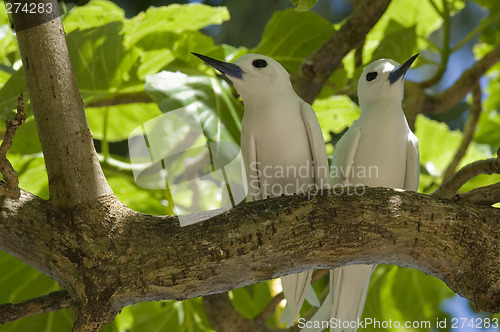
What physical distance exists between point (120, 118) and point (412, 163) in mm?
722

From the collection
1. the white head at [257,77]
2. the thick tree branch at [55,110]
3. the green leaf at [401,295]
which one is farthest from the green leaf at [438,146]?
the thick tree branch at [55,110]

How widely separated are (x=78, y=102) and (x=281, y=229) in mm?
249

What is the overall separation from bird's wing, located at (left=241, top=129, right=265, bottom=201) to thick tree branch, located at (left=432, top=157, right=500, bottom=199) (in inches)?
8.3

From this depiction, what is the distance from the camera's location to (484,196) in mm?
649

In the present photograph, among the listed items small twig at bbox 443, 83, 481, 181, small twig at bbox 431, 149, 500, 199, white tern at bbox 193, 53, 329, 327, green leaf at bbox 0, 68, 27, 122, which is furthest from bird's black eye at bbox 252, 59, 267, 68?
small twig at bbox 443, 83, 481, 181

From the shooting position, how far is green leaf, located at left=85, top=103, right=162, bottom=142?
4.02 ft

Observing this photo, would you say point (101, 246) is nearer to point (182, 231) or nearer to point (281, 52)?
point (182, 231)

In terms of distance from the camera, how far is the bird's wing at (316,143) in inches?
26.9

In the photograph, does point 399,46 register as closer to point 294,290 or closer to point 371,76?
point 371,76

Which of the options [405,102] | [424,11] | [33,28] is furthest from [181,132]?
[424,11]

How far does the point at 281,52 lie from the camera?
1.11 m

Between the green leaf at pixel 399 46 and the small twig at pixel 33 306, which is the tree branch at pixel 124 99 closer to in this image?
the green leaf at pixel 399 46

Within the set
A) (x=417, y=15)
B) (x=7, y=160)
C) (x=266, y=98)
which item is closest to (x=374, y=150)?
(x=266, y=98)

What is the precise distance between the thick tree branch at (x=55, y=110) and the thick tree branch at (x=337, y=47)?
0.45 m
